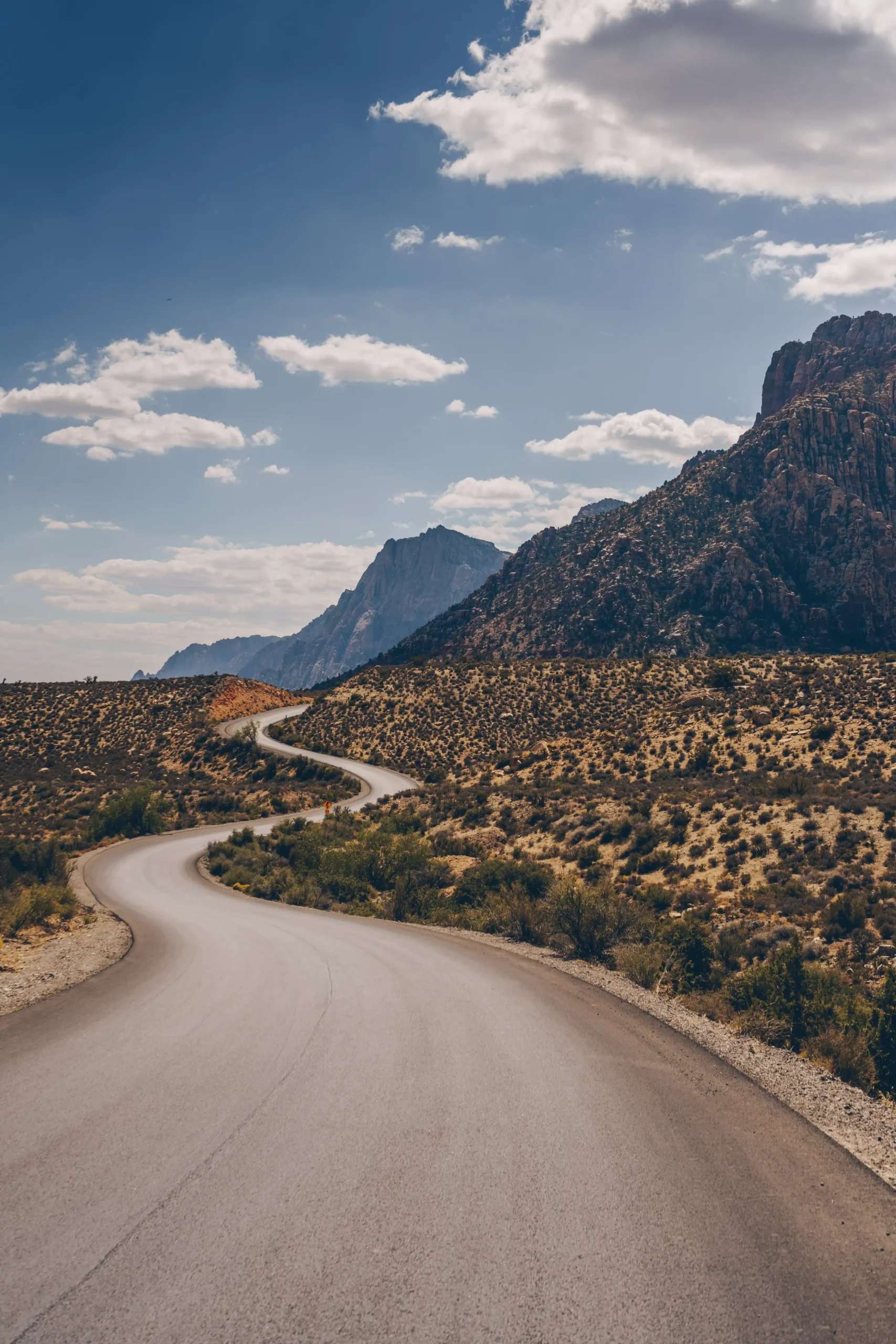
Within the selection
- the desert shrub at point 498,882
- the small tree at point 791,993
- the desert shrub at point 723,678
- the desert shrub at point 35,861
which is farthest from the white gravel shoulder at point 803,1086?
the desert shrub at point 723,678

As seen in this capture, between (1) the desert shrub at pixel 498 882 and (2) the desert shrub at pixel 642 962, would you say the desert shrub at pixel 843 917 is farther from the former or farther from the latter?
(1) the desert shrub at pixel 498 882

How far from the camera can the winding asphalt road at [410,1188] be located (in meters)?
4.68

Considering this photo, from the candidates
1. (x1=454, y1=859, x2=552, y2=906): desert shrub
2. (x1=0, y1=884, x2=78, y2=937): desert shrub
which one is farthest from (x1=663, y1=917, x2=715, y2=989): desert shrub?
(x1=0, y1=884, x2=78, y2=937): desert shrub

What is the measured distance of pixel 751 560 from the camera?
132 metres

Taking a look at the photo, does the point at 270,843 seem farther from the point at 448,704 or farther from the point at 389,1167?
the point at 448,704

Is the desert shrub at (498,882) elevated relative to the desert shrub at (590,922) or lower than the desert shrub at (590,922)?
lower

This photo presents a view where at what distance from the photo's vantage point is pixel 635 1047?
32.8 feet

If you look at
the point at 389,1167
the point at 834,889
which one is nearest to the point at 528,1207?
the point at 389,1167

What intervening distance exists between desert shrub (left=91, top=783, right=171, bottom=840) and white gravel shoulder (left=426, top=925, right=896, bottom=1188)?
38326 millimetres

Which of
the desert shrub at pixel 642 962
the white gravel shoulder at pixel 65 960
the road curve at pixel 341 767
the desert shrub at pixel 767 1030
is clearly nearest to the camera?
the desert shrub at pixel 767 1030

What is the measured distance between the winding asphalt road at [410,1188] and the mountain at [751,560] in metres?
117

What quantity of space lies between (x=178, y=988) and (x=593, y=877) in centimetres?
1896

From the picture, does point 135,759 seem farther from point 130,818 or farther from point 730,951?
point 730,951

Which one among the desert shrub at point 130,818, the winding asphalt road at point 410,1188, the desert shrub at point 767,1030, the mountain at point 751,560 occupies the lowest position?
the desert shrub at point 130,818
